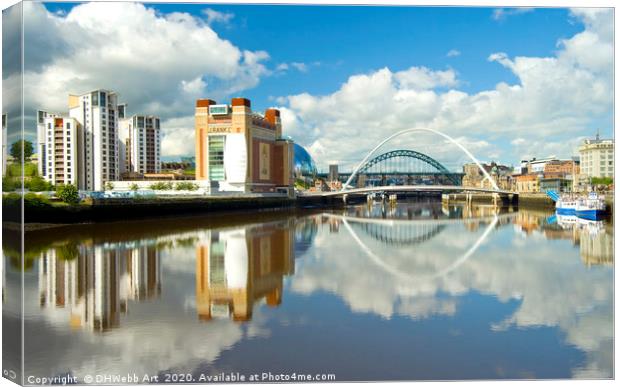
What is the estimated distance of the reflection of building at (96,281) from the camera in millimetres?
5259

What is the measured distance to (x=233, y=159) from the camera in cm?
2973

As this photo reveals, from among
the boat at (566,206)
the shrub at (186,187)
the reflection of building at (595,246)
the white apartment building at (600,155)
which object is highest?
the white apartment building at (600,155)

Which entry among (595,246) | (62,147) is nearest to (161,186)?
(62,147)

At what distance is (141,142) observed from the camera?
36.9m

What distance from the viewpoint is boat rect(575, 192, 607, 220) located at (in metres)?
18.2

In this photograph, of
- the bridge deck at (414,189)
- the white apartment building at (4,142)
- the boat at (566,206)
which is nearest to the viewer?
the white apartment building at (4,142)

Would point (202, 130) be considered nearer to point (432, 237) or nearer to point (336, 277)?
point (432, 237)

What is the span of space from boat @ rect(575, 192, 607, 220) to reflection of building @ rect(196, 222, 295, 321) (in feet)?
36.4

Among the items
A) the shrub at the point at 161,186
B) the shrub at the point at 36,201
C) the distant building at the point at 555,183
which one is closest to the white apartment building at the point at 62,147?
the shrub at the point at 161,186

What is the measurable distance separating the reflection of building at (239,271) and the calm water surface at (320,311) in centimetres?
3

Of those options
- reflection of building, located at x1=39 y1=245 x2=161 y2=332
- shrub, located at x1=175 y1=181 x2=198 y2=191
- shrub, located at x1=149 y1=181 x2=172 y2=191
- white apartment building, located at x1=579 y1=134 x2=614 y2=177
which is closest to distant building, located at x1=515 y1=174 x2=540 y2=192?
white apartment building, located at x1=579 y1=134 x2=614 y2=177

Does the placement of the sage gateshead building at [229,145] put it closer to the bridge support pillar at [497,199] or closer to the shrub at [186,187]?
the shrub at [186,187]

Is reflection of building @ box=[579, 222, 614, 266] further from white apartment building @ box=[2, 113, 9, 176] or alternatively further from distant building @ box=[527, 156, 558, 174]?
distant building @ box=[527, 156, 558, 174]

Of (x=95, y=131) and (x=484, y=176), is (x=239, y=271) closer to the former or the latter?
(x=95, y=131)
